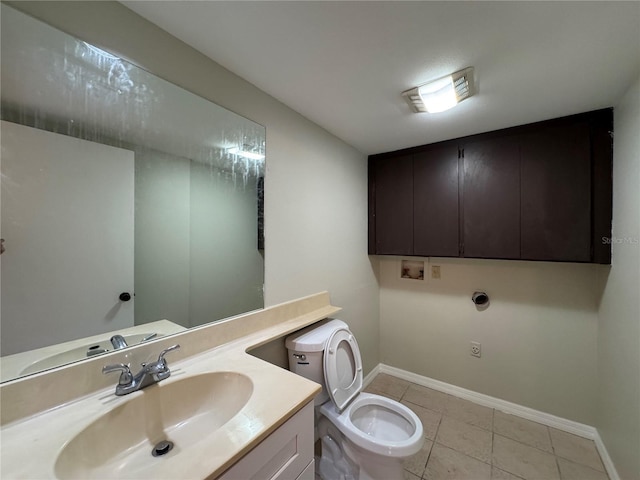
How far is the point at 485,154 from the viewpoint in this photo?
6.26ft

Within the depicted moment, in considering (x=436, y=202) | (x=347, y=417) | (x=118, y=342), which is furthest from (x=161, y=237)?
(x=436, y=202)

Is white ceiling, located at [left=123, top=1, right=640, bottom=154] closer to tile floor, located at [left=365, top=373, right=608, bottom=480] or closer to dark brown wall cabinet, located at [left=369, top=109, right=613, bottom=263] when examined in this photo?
dark brown wall cabinet, located at [left=369, top=109, right=613, bottom=263]

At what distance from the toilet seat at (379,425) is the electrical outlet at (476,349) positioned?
3.50 feet

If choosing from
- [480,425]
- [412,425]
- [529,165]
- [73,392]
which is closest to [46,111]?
[73,392]

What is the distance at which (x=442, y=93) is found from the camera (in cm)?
137

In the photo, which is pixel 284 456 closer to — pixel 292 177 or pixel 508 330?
pixel 292 177

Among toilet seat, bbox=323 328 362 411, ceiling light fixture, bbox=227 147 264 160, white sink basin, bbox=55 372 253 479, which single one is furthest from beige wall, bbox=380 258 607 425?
white sink basin, bbox=55 372 253 479

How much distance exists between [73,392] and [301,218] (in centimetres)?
126

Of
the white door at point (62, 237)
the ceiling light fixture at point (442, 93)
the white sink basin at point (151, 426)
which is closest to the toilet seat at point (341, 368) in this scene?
the white sink basin at point (151, 426)

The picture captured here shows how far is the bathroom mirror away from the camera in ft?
2.47

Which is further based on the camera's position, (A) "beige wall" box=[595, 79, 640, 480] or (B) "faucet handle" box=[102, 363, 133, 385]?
(A) "beige wall" box=[595, 79, 640, 480]

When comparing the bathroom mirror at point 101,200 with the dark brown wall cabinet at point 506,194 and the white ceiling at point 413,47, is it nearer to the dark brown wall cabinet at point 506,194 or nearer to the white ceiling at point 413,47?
the white ceiling at point 413,47

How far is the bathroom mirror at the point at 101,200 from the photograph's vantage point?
2.47 ft

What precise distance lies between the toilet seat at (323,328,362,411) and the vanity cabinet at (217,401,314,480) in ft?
1.63
